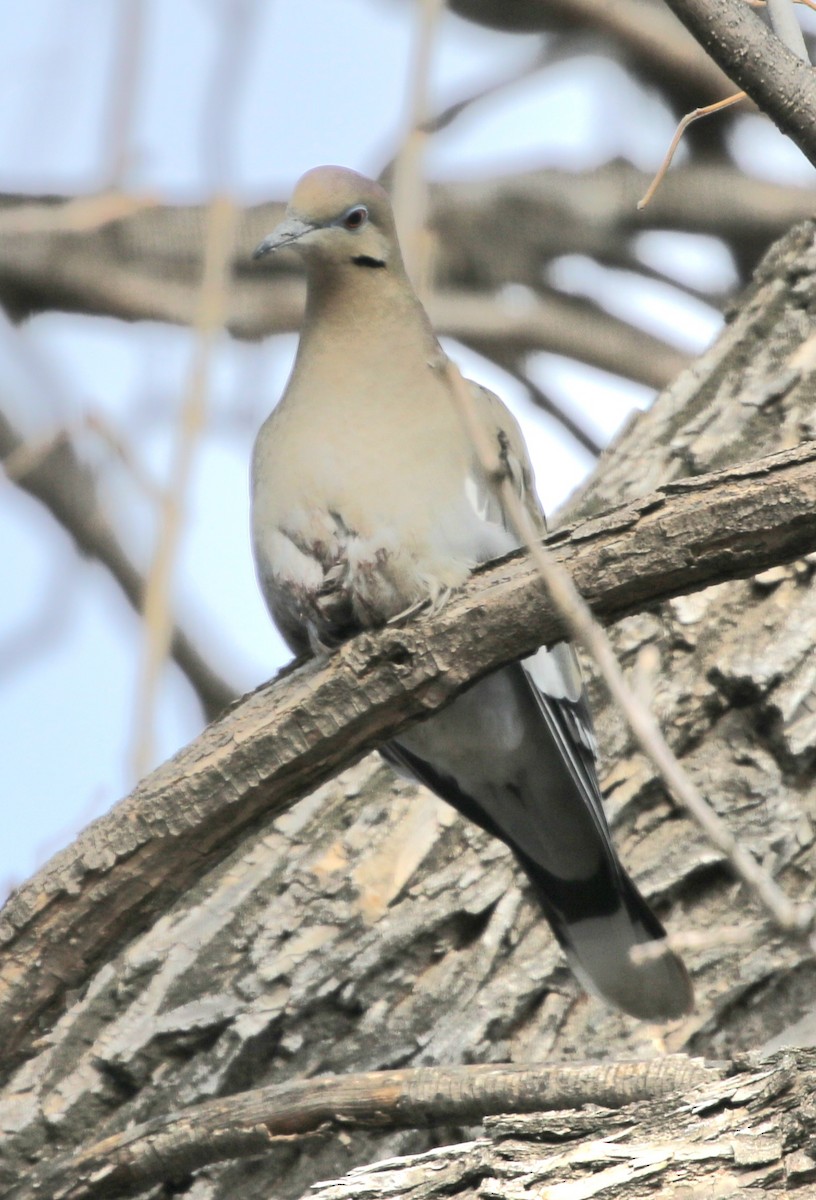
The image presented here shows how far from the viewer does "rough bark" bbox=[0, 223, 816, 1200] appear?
2.90 metres

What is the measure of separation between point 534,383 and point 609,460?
51cm

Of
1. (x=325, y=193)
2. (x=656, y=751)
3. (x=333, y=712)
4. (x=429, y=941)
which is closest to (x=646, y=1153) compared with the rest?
(x=333, y=712)

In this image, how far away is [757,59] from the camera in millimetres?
1954

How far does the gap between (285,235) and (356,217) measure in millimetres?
163

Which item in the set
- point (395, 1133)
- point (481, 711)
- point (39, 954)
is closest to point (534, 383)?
point (481, 711)

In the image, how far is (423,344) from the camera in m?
3.26

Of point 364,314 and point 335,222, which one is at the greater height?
point 335,222

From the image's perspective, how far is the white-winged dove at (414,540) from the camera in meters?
2.97

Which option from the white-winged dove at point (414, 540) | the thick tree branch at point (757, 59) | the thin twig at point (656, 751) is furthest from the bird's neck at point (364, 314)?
the thin twig at point (656, 751)

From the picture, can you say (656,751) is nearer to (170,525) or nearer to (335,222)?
(170,525)

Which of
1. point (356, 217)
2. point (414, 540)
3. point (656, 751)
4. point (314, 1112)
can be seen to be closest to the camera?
point (656, 751)

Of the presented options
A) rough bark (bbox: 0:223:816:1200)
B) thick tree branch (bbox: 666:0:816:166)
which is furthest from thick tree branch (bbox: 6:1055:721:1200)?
thick tree branch (bbox: 666:0:816:166)

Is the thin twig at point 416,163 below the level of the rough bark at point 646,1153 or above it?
above

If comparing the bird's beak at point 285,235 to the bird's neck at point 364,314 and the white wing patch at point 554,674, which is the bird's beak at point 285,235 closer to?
the bird's neck at point 364,314
